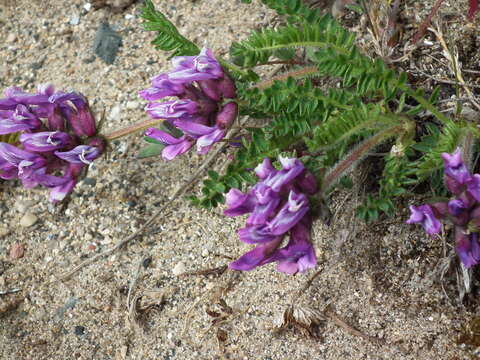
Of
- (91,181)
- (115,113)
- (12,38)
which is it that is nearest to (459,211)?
(91,181)

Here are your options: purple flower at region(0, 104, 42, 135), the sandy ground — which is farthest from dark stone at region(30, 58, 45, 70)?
purple flower at region(0, 104, 42, 135)

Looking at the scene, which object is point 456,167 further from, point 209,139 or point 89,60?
point 89,60

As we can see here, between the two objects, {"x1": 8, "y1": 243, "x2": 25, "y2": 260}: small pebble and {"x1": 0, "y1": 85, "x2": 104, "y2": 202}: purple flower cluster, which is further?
{"x1": 8, "y1": 243, "x2": 25, "y2": 260}: small pebble

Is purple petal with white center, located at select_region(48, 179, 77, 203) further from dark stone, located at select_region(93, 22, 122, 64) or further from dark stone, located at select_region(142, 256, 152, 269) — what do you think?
dark stone, located at select_region(93, 22, 122, 64)

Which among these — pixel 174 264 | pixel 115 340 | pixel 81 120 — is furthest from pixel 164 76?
pixel 115 340

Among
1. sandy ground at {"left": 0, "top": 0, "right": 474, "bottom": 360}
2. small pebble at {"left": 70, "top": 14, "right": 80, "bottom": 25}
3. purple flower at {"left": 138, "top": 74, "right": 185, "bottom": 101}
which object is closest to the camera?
purple flower at {"left": 138, "top": 74, "right": 185, "bottom": 101}

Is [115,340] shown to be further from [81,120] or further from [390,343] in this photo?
[390,343]
